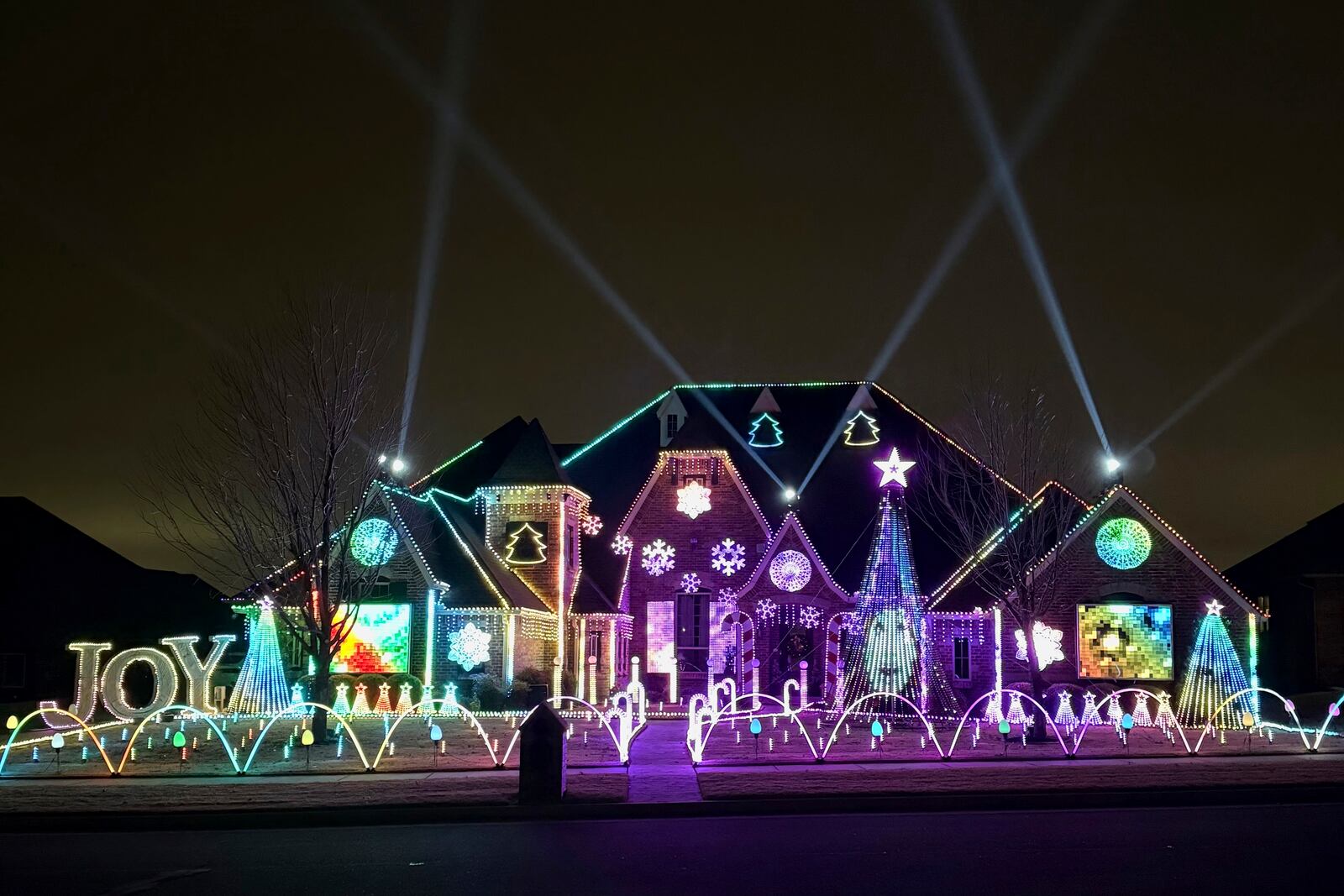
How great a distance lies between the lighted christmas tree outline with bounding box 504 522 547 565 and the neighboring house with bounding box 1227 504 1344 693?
2581 cm

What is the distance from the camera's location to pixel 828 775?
17.9 m

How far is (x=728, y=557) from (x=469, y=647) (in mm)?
8334

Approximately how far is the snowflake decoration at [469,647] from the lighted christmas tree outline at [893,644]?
9602mm

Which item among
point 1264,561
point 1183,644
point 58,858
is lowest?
point 58,858

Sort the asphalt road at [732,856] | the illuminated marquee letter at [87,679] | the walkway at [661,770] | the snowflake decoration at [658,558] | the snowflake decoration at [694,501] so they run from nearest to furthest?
the asphalt road at [732,856], the walkway at [661,770], the illuminated marquee letter at [87,679], the snowflake decoration at [658,558], the snowflake decoration at [694,501]

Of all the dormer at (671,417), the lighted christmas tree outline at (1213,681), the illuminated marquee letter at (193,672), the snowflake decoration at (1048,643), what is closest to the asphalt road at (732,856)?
the illuminated marquee letter at (193,672)

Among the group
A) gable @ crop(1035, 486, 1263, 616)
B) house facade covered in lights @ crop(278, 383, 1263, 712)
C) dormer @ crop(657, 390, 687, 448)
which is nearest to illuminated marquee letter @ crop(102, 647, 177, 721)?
house facade covered in lights @ crop(278, 383, 1263, 712)

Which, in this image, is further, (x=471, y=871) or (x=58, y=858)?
(x=58, y=858)

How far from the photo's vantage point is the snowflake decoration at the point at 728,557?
117 ft

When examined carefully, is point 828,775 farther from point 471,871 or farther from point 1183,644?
point 1183,644

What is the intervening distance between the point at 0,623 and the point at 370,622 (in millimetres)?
18995

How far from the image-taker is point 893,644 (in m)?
26.6

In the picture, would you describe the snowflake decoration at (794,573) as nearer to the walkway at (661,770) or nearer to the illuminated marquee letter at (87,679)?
the walkway at (661,770)

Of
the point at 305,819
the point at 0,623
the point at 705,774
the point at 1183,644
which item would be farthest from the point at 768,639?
the point at 0,623
